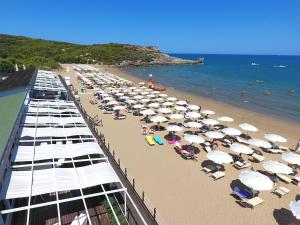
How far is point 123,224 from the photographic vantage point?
768cm

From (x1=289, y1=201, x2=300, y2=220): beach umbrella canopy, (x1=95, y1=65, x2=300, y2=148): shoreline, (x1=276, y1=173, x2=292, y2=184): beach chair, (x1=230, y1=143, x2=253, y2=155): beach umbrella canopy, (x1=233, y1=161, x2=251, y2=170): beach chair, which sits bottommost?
(x1=95, y1=65, x2=300, y2=148): shoreline

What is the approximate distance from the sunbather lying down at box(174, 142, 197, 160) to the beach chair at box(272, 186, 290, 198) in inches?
198

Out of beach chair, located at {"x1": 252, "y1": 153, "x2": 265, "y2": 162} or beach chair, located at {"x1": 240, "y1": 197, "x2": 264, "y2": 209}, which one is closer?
beach chair, located at {"x1": 240, "y1": 197, "x2": 264, "y2": 209}

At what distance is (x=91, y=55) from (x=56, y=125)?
96.8 m

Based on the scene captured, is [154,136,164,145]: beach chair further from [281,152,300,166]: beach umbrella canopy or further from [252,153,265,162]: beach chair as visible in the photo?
[281,152,300,166]: beach umbrella canopy

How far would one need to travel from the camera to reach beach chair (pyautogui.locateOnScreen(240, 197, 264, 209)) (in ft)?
36.8

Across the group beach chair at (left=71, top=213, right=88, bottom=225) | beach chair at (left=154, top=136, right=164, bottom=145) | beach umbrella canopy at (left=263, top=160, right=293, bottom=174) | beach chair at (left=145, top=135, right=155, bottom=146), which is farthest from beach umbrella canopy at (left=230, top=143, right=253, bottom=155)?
beach chair at (left=71, top=213, right=88, bottom=225)

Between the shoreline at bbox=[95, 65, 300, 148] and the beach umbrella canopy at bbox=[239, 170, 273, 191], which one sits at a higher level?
the beach umbrella canopy at bbox=[239, 170, 273, 191]

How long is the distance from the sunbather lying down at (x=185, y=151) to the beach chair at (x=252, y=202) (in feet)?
15.6

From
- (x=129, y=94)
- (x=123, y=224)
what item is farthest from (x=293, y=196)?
(x=129, y=94)

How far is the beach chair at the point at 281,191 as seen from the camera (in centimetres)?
1219

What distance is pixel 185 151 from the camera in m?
16.3

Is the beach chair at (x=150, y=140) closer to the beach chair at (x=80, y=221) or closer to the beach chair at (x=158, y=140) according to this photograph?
the beach chair at (x=158, y=140)

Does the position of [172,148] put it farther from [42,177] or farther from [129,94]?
[129,94]
